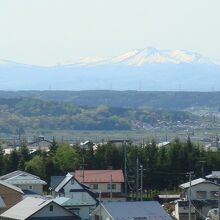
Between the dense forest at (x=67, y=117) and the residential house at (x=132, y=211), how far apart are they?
7405cm

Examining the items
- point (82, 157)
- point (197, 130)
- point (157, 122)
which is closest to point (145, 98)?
point (157, 122)

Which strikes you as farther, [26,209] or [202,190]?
[202,190]

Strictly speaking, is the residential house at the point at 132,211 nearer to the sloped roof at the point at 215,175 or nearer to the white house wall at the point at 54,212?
the white house wall at the point at 54,212

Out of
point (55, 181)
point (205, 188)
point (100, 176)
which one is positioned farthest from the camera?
point (100, 176)

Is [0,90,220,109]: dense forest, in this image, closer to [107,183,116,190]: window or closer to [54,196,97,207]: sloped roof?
[107,183,116,190]: window

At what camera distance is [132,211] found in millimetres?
20688

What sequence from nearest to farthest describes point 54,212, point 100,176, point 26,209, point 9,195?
1. point 54,212
2. point 26,209
3. point 9,195
4. point 100,176

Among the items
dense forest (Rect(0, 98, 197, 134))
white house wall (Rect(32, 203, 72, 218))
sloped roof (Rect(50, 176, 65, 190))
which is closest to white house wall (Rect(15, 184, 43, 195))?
sloped roof (Rect(50, 176, 65, 190))

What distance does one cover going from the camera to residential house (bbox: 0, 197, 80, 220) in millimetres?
20953

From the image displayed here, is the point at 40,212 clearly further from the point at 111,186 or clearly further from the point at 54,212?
the point at 111,186

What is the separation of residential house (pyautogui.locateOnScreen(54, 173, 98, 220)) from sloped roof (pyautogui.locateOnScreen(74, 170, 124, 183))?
5.72ft

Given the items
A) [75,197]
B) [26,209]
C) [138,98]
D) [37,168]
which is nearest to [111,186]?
[75,197]

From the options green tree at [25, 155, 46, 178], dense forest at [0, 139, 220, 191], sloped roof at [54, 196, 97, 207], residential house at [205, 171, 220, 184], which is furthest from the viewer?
green tree at [25, 155, 46, 178]

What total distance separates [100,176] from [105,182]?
507 mm
